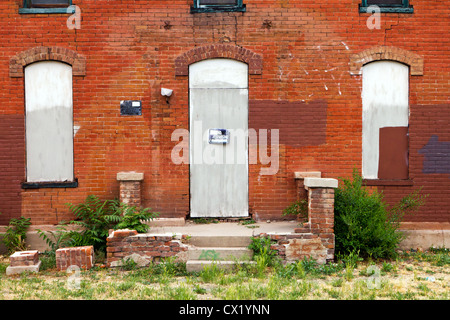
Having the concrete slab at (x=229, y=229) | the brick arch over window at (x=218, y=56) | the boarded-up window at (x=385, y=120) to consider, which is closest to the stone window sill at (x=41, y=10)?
the brick arch over window at (x=218, y=56)

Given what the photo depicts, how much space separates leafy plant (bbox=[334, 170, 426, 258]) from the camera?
7.54 meters

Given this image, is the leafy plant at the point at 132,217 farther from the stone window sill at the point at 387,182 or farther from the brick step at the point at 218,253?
the stone window sill at the point at 387,182

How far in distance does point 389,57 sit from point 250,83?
2.79 meters

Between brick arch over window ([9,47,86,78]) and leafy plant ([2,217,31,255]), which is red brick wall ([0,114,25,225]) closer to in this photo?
leafy plant ([2,217,31,255])

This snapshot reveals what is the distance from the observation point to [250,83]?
8.75m

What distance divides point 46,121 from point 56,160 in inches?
31.4

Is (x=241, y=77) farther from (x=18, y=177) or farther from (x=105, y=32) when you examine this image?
(x=18, y=177)

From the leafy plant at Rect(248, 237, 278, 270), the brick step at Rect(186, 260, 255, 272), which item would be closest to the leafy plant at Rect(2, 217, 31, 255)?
the brick step at Rect(186, 260, 255, 272)

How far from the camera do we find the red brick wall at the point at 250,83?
8664 millimetres

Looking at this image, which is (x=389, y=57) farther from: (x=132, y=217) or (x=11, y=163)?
(x=11, y=163)

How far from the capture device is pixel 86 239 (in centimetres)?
807

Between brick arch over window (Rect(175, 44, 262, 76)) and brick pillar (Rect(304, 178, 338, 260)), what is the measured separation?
273 cm

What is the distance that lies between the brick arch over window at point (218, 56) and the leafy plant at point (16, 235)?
4179 mm

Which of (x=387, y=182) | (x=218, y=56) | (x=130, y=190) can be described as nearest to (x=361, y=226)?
(x=387, y=182)
